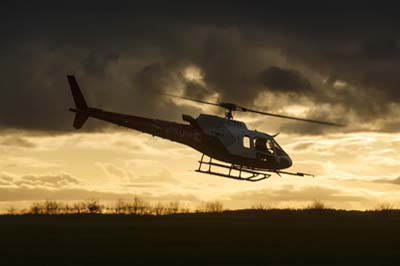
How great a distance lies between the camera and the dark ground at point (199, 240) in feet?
92.5

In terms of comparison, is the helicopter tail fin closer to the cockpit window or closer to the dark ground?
the dark ground

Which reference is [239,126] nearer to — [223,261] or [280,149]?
[280,149]

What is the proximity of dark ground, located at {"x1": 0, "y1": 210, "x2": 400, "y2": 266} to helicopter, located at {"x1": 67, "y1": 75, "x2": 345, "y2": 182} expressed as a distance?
12.6 feet

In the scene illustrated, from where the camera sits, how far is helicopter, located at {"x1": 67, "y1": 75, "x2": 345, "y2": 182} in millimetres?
48875

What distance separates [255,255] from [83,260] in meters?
6.77

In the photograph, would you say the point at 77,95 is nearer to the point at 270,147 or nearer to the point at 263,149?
the point at 263,149

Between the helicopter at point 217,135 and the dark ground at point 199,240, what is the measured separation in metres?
3.85

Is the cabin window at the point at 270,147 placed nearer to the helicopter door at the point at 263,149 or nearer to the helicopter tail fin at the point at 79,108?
the helicopter door at the point at 263,149

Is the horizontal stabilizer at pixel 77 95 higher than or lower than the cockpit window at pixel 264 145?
higher

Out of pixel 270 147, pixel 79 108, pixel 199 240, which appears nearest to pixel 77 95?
pixel 79 108

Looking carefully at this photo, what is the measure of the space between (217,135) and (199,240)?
16365 millimetres

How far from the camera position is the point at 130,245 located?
3212 cm

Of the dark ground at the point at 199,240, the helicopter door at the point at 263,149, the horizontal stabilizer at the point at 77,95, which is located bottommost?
the dark ground at the point at 199,240

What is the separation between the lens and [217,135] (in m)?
49.7
